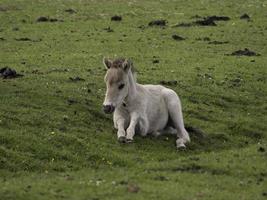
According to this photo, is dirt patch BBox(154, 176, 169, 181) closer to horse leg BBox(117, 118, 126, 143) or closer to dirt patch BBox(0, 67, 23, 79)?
horse leg BBox(117, 118, 126, 143)

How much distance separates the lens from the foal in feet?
56.1

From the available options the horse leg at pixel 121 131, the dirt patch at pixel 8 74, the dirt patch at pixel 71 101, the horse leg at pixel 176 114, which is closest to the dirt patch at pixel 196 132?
the horse leg at pixel 176 114

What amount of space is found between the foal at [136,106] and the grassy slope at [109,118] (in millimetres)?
375

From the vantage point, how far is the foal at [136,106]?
1709 centimetres

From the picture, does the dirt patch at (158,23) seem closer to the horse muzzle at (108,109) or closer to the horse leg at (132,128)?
the horse leg at (132,128)

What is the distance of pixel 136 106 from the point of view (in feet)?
58.3

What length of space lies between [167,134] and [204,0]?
32543 mm

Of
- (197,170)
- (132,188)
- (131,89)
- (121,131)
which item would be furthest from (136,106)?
(132,188)

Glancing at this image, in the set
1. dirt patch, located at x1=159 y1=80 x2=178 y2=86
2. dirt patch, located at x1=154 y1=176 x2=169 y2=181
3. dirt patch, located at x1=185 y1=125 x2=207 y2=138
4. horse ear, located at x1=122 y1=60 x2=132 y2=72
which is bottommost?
dirt patch, located at x1=159 y1=80 x2=178 y2=86

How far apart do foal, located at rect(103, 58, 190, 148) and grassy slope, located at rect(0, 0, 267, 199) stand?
1.23ft

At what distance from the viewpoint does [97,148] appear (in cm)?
1644

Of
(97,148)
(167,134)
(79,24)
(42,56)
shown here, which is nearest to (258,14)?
(79,24)

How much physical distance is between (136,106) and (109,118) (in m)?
1.73

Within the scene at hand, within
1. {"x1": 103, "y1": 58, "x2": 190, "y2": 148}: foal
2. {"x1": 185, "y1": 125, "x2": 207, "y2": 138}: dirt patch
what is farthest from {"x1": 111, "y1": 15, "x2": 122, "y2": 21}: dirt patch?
{"x1": 185, "y1": 125, "x2": 207, "y2": 138}: dirt patch
